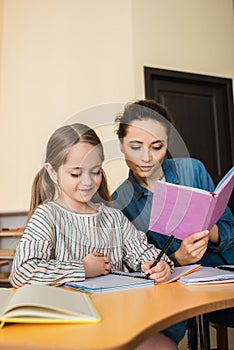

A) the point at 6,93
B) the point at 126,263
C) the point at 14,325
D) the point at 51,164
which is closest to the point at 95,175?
the point at 51,164

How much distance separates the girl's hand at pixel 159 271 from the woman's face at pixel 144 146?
0.44 metres

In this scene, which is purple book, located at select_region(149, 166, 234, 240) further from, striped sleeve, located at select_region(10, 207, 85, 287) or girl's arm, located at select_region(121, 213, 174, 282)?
striped sleeve, located at select_region(10, 207, 85, 287)

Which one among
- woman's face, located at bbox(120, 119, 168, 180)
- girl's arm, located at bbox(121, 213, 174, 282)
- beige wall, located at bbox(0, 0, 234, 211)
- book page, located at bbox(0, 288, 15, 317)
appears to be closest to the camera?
book page, located at bbox(0, 288, 15, 317)

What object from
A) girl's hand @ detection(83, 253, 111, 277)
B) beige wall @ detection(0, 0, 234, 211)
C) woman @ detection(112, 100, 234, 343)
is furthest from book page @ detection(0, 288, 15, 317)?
beige wall @ detection(0, 0, 234, 211)

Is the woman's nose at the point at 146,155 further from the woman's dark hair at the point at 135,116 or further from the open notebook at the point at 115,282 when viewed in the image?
the open notebook at the point at 115,282

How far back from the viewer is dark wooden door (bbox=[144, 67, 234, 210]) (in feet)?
9.55

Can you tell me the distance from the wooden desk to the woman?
1.61 feet

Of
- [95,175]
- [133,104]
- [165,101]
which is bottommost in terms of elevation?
[95,175]

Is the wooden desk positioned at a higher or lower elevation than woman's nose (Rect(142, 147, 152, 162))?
lower

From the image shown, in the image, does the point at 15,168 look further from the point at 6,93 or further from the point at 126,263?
the point at 126,263

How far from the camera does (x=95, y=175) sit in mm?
1163

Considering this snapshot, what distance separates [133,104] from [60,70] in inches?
64.4

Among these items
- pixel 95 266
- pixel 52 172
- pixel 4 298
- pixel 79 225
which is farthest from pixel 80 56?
pixel 4 298

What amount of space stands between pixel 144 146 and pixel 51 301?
31.6 inches
